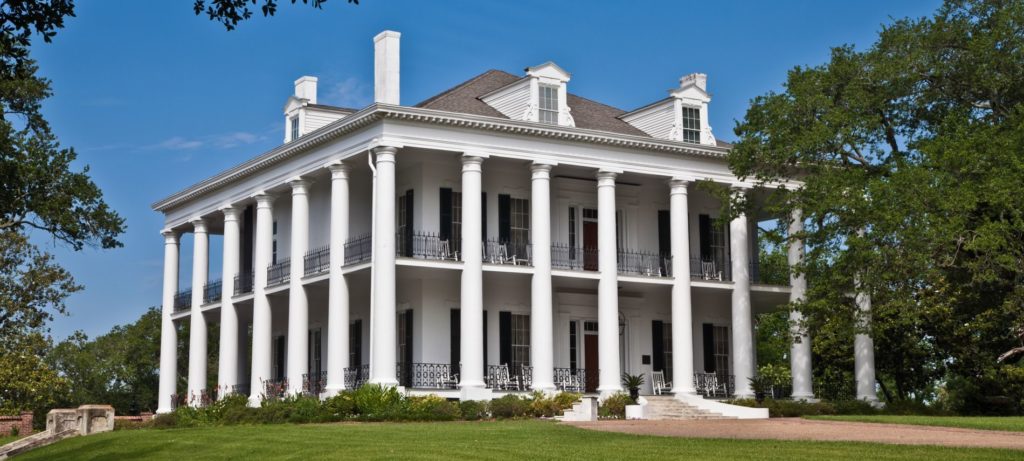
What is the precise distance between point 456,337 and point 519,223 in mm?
4378

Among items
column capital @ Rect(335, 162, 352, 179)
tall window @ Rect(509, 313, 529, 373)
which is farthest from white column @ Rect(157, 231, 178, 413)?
tall window @ Rect(509, 313, 529, 373)

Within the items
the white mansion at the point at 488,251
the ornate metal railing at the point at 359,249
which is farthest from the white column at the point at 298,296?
the ornate metal railing at the point at 359,249

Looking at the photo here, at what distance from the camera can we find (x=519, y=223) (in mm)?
38312

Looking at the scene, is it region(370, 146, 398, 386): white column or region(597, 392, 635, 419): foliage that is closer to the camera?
region(370, 146, 398, 386): white column

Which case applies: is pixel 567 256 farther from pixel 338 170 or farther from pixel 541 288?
pixel 338 170

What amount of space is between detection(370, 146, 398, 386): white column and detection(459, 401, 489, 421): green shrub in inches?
75.1

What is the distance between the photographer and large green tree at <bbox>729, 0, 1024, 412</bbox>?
3200cm

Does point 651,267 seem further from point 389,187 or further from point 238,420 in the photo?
point 238,420

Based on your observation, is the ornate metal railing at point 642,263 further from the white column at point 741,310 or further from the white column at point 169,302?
the white column at point 169,302

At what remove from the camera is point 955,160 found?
32.3m

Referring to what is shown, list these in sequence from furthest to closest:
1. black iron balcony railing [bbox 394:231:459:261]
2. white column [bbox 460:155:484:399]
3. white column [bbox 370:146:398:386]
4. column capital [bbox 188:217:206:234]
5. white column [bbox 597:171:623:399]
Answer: column capital [bbox 188:217:206:234]
white column [bbox 597:171:623:399]
black iron balcony railing [bbox 394:231:459:261]
white column [bbox 460:155:484:399]
white column [bbox 370:146:398:386]

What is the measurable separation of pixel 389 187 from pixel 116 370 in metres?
37.9

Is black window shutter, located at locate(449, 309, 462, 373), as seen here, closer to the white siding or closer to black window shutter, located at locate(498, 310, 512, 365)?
black window shutter, located at locate(498, 310, 512, 365)

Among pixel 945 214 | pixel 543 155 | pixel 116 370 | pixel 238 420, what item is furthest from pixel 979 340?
pixel 116 370
